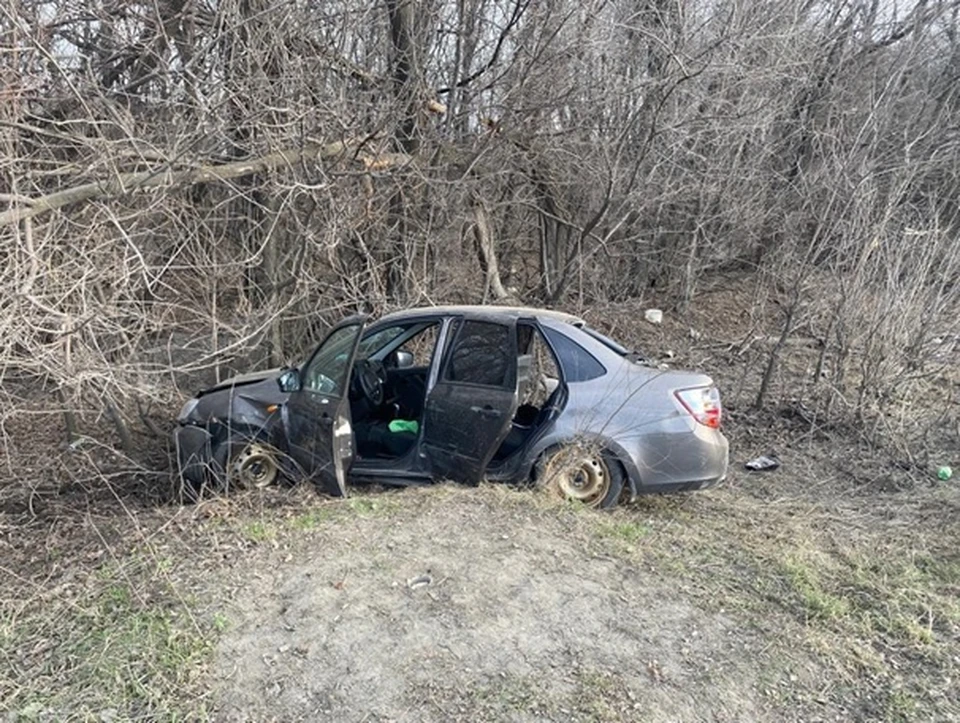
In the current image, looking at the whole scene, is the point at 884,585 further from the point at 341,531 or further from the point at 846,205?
the point at 846,205

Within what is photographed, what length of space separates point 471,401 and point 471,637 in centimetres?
211

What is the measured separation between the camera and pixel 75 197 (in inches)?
208

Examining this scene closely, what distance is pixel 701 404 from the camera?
5.09 metres

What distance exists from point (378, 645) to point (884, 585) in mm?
2725

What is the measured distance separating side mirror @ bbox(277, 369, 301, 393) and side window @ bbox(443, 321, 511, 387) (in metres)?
1.19

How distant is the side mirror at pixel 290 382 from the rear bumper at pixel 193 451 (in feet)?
2.66

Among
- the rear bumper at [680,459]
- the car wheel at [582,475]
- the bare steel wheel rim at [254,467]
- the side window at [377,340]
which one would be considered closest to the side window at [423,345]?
the side window at [377,340]

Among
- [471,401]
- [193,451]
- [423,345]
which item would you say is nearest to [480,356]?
[471,401]

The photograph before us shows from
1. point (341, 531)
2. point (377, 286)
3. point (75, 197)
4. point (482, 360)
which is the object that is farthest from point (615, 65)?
point (341, 531)

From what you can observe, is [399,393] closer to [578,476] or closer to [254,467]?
[254,467]

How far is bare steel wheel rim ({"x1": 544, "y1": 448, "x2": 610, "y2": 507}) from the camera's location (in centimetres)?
521

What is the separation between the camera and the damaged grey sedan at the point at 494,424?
509 centimetres

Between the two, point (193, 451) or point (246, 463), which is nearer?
point (246, 463)

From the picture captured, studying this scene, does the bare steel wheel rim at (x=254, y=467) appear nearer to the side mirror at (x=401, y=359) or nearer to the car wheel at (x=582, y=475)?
the side mirror at (x=401, y=359)
